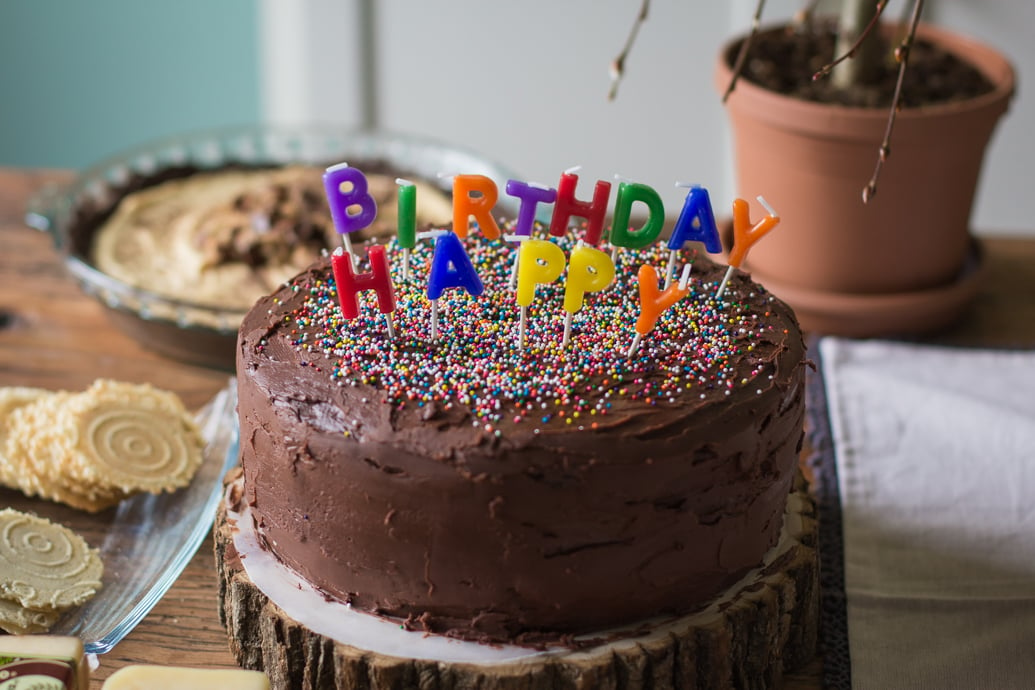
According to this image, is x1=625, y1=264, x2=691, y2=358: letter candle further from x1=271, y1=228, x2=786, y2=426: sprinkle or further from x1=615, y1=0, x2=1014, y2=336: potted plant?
x1=615, y1=0, x2=1014, y2=336: potted plant

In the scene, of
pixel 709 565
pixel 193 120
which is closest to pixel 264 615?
pixel 709 565

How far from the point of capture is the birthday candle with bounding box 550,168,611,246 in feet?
4.73

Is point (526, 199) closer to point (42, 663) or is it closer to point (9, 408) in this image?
point (42, 663)

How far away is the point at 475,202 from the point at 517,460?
1.36 ft

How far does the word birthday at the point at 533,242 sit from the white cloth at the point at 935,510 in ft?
1.55

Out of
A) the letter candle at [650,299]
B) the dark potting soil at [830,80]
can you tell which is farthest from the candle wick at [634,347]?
the dark potting soil at [830,80]

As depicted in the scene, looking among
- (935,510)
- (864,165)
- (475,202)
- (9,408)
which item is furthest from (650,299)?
(9,408)

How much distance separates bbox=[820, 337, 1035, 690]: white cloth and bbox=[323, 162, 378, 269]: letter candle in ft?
2.63

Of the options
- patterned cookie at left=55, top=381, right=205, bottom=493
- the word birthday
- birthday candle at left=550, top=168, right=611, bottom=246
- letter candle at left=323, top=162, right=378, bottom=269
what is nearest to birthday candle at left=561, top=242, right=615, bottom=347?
the word birthday

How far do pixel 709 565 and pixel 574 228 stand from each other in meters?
0.57

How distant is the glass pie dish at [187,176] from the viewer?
198 cm

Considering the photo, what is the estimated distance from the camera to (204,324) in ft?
6.44

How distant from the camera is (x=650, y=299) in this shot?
1.33m

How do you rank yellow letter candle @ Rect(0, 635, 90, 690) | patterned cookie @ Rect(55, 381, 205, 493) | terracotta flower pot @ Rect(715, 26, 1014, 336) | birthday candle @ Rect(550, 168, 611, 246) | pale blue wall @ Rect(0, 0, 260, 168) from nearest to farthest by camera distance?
yellow letter candle @ Rect(0, 635, 90, 690)
birthday candle @ Rect(550, 168, 611, 246)
patterned cookie @ Rect(55, 381, 205, 493)
terracotta flower pot @ Rect(715, 26, 1014, 336)
pale blue wall @ Rect(0, 0, 260, 168)
